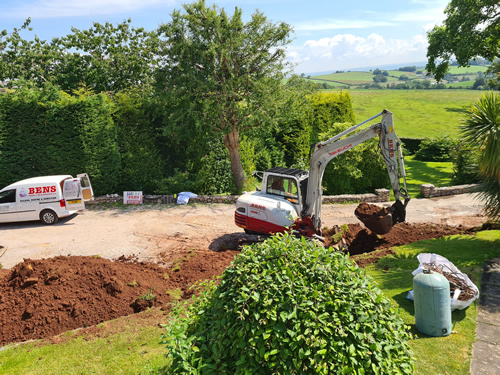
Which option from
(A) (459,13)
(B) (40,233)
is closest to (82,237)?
(B) (40,233)

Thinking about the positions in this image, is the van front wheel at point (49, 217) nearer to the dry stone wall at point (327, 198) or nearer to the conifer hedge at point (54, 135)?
the dry stone wall at point (327, 198)

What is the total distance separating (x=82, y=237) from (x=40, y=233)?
2006 millimetres

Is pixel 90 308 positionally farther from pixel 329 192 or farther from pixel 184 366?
pixel 329 192

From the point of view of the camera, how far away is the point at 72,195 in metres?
16.4

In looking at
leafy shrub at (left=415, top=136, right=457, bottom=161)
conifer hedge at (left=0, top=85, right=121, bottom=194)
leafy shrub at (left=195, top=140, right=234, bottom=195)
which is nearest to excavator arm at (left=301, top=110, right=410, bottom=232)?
leafy shrub at (left=195, top=140, right=234, bottom=195)

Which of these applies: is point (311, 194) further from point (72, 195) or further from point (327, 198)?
point (72, 195)

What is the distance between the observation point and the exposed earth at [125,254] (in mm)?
8750

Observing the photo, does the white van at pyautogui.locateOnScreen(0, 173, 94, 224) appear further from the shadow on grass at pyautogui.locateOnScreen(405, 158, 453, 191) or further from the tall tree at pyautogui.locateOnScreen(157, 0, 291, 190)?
the shadow on grass at pyautogui.locateOnScreen(405, 158, 453, 191)

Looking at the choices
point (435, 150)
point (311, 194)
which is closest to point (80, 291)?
point (311, 194)

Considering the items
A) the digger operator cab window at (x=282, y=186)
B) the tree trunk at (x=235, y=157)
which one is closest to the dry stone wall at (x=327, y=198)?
the tree trunk at (x=235, y=157)

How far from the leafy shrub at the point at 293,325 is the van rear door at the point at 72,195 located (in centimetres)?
1315

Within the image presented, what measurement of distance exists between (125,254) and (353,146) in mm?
8423

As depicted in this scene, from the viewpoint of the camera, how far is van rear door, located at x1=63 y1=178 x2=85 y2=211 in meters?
16.3

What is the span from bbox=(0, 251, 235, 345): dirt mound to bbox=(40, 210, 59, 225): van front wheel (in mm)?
5522
